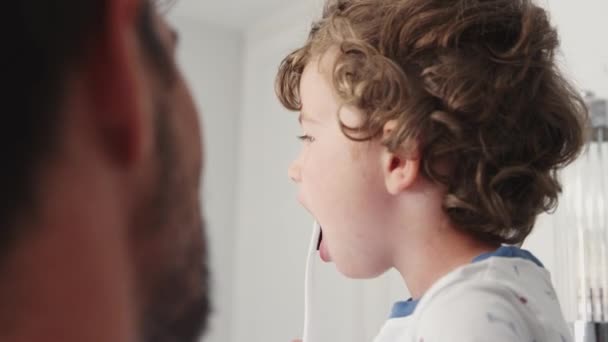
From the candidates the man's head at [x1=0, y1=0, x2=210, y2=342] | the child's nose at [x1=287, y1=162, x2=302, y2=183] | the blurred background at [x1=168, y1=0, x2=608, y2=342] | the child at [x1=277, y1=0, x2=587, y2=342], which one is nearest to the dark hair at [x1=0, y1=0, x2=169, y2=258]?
the man's head at [x1=0, y1=0, x2=210, y2=342]

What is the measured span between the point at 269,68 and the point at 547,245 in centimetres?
110

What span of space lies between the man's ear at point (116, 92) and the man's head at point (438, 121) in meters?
0.56

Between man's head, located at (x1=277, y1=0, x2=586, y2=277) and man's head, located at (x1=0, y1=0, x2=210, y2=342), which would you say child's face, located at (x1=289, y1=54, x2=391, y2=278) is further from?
man's head, located at (x1=0, y1=0, x2=210, y2=342)

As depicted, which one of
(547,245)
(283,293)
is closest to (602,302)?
(547,245)

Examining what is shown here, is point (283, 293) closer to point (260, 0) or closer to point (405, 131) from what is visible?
point (260, 0)

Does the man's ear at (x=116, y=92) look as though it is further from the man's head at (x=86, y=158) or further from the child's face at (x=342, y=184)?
the child's face at (x=342, y=184)

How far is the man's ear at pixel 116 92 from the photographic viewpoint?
0.49 ft

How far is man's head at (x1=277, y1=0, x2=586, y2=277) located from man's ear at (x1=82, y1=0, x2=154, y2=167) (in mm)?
560

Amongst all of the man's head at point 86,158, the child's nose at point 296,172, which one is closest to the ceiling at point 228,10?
the child's nose at point 296,172

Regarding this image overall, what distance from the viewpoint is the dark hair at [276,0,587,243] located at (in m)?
0.70

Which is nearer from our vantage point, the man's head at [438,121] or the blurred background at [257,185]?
the man's head at [438,121]

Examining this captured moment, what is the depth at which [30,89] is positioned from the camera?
0.47 feet

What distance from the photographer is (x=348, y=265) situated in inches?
31.6

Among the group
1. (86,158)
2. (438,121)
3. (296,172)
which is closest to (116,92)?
(86,158)
